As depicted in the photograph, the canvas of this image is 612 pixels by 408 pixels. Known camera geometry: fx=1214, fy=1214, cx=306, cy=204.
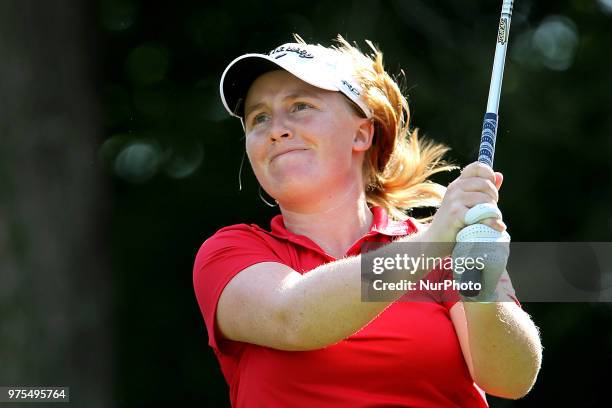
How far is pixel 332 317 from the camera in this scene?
2.54 metres

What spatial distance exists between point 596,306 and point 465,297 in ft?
11.4

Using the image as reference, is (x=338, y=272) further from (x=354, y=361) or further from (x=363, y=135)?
(x=363, y=135)

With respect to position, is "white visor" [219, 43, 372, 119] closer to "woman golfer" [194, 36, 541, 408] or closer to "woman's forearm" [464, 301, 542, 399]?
"woman golfer" [194, 36, 541, 408]

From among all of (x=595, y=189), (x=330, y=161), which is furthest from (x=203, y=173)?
(x=330, y=161)

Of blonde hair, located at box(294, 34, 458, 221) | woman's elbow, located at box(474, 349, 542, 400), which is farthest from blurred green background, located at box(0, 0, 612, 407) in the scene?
woman's elbow, located at box(474, 349, 542, 400)

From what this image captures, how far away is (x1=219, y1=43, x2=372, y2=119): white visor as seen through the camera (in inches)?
120

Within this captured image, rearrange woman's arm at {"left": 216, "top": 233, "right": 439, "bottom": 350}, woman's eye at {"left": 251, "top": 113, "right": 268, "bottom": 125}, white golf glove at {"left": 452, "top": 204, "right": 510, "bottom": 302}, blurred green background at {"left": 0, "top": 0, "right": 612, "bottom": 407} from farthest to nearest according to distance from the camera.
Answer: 1. blurred green background at {"left": 0, "top": 0, "right": 612, "bottom": 407}
2. woman's eye at {"left": 251, "top": 113, "right": 268, "bottom": 125}
3. woman's arm at {"left": 216, "top": 233, "right": 439, "bottom": 350}
4. white golf glove at {"left": 452, "top": 204, "right": 510, "bottom": 302}

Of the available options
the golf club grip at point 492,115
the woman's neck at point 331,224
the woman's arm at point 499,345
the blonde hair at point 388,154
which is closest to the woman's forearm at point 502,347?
the woman's arm at point 499,345

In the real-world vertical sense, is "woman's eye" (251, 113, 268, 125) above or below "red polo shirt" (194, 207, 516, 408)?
above

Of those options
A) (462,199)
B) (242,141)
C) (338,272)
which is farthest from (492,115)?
(242,141)

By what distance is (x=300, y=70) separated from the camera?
3023mm

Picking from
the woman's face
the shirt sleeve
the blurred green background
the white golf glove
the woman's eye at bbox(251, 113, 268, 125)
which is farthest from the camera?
the blurred green background

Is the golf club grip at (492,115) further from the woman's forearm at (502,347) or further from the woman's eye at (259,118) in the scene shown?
the woman's eye at (259,118)

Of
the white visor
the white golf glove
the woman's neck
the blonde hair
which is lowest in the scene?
the white golf glove
